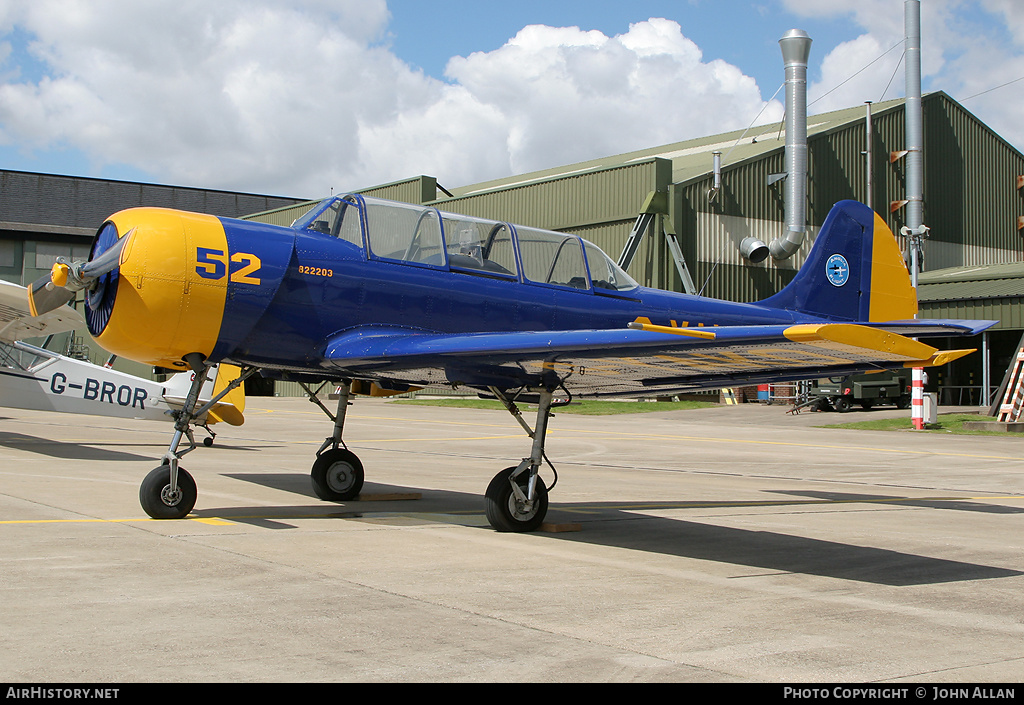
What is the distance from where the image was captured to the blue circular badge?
1106cm

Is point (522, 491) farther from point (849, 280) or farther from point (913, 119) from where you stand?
point (913, 119)

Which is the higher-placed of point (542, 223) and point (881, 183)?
point (881, 183)

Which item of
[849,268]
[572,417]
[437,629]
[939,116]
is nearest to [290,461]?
[849,268]

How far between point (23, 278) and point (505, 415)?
112 feet

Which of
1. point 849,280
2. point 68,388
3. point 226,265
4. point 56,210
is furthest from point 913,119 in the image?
point 56,210

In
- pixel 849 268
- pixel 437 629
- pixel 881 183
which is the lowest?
pixel 437 629

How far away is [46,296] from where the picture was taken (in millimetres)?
8070

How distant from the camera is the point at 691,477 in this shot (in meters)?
13.7

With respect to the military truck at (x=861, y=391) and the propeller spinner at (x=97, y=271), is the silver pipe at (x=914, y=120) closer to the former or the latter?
the military truck at (x=861, y=391)

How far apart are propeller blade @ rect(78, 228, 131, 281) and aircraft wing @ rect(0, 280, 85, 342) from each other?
619 centimetres

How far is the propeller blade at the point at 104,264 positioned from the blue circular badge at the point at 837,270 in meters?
7.87

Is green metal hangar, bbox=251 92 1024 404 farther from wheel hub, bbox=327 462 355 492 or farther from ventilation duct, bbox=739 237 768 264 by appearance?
wheel hub, bbox=327 462 355 492

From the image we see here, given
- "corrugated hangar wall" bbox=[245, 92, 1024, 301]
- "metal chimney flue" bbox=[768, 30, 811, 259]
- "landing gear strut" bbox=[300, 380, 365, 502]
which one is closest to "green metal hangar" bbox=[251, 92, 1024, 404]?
"corrugated hangar wall" bbox=[245, 92, 1024, 301]

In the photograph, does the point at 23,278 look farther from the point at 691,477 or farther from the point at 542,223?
the point at 691,477
